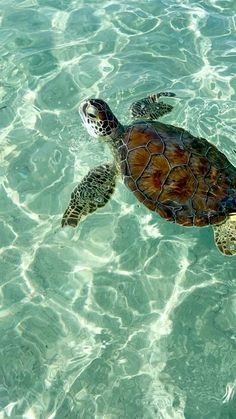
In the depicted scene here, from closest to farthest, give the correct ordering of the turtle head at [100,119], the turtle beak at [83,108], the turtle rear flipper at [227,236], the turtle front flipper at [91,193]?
the turtle rear flipper at [227,236] < the turtle front flipper at [91,193] < the turtle head at [100,119] < the turtle beak at [83,108]

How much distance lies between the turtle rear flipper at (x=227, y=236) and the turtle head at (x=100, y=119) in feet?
7.01

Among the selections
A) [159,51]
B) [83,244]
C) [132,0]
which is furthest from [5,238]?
[132,0]

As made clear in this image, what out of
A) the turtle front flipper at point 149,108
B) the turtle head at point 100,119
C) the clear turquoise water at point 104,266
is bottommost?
the clear turquoise water at point 104,266

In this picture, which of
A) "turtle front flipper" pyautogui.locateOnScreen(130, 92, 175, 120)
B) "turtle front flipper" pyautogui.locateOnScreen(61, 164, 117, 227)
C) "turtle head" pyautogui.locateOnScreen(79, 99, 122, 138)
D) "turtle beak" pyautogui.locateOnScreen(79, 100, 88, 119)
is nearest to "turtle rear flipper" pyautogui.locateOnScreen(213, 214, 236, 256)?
"turtle front flipper" pyautogui.locateOnScreen(61, 164, 117, 227)

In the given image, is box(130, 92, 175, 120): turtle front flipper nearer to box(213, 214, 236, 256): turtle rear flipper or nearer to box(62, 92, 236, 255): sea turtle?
box(62, 92, 236, 255): sea turtle

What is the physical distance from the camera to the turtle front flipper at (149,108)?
715 cm

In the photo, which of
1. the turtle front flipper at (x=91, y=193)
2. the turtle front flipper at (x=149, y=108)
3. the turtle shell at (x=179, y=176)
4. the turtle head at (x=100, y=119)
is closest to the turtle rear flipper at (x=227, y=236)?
the turtle shell at (x=179, y=176)

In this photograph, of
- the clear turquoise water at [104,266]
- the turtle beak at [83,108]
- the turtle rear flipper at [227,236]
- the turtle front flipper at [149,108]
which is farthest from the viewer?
the turtle front flipper at [149,108]

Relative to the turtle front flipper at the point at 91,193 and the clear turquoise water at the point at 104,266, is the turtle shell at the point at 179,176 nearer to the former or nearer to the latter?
the turtle front flipper at the point at 91,193

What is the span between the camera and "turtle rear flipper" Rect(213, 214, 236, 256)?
18.4 ft

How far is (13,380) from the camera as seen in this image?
4.97 metres

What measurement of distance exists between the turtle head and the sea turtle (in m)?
0.02

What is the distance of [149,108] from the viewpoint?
721 cm

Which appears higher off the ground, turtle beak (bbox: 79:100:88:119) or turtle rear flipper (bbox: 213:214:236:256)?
turtle beak (bbox: 79:100:88:119)
